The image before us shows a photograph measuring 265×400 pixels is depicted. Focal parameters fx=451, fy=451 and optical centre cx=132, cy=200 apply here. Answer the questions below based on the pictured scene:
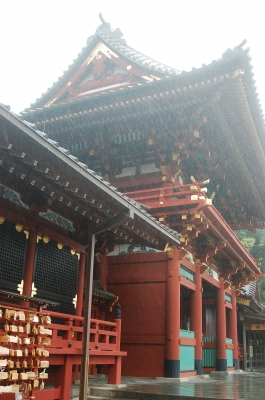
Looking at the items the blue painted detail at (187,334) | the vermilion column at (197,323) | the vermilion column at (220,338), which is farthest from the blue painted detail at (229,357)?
the blue painted detail at (187,334)

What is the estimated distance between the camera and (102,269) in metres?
13.3

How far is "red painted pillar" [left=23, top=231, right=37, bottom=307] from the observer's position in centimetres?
877

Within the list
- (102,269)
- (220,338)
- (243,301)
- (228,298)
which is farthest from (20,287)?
(243,301)

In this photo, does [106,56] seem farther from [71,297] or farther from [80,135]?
[71,297]

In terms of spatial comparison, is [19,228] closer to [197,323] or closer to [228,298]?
[197,323]

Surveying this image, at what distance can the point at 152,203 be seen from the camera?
1237cm

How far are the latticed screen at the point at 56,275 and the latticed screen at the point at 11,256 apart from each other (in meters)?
0.48

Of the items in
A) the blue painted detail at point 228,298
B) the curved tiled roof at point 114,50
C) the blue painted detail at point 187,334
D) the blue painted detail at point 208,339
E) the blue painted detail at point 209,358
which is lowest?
the blue painted detail at point 209,358

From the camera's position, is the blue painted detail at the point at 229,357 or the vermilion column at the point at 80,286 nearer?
the vermilion column at the point at 80,286

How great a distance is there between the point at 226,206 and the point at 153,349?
8653mm

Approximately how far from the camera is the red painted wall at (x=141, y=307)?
482 inches

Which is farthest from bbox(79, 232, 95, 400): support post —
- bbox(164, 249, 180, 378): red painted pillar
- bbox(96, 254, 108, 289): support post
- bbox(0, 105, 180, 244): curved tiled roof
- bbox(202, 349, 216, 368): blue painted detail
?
bbox(202, 349, 216, 368): blue painted detail

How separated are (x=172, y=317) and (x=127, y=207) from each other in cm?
554

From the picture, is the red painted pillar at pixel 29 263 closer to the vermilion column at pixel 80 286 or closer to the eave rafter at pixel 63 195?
the eave rafter at pixel 63 195
